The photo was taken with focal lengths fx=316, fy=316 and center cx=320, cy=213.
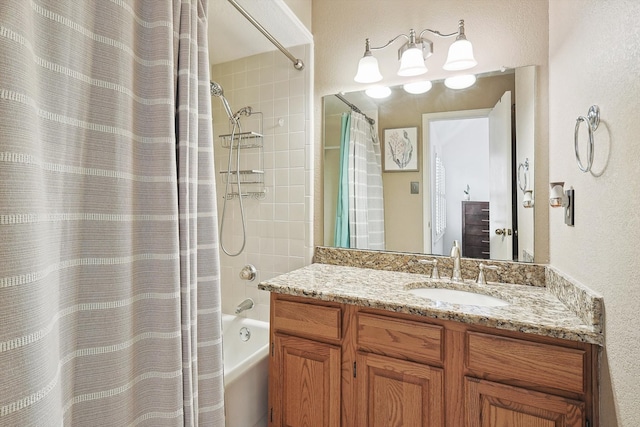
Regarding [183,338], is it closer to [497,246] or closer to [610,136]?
[610,136]

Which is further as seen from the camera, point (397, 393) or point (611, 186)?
point (397, 393)

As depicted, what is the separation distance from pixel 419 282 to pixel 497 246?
474 mm

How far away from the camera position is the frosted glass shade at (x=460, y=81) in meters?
1.70

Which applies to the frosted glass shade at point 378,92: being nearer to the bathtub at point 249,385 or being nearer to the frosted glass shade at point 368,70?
the frosted glass shade at point 368,70

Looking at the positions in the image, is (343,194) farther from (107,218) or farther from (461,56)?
(107,218)

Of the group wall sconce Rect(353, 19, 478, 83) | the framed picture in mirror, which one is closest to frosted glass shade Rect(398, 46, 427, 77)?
wall sconce Rect(353, 19, 478, 83)

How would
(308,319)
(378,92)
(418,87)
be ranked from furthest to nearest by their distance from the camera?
(378,92) → (418,87) → (308,319)

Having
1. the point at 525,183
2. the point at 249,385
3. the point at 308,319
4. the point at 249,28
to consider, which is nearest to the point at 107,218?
the point at 308,319

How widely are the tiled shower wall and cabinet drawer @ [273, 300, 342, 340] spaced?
57 cm

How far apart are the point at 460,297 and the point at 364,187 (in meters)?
0.86

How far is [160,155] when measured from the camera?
3.00ft

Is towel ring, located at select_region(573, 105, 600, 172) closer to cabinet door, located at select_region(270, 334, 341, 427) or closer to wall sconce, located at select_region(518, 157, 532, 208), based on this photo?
wall sconce, located at select_region(518, 157, 532, 208)

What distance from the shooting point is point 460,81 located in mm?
1719

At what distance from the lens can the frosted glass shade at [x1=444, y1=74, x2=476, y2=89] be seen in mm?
1698
